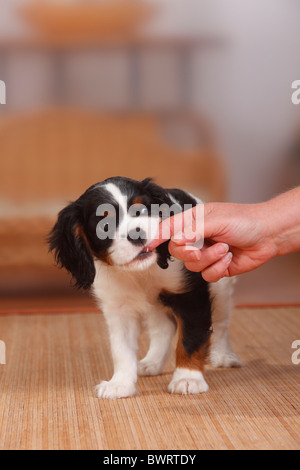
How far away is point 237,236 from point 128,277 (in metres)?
0.35

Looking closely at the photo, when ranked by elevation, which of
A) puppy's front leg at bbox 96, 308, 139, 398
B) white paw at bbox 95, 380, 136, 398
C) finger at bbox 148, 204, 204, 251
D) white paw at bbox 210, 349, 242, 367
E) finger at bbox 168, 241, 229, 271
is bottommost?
white paw at bbox 210, 349, 242, 367

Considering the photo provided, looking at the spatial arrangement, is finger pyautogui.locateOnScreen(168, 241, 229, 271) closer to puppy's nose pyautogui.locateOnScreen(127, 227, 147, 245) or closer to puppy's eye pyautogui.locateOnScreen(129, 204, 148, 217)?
puppy's nose pyautogui.locateOnScreen(127, 227, 147, 245)

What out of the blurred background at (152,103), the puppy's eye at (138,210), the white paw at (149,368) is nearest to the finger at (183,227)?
the puppy's eye at (138,210)

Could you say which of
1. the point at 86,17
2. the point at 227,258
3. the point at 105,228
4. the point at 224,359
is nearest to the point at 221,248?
the point at 227,258

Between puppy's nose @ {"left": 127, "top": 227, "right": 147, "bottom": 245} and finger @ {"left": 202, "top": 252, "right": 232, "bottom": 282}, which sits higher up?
puppy's nose @ {"left": 127, "top": 227, "right": 147, "bottom": 245}

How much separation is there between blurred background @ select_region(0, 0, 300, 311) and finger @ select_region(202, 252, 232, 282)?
1.88 m

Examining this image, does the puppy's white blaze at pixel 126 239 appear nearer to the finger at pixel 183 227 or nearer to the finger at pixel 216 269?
the finger at pixel 183 227

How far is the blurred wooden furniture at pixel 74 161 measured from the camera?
3.81m

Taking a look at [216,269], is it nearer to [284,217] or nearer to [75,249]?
[284,217]

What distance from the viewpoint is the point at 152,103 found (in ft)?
12.6

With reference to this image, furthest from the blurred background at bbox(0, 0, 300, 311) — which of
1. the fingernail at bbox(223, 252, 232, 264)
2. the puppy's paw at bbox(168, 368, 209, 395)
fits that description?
the fingernail at bbox(223, 252, 232, 264)

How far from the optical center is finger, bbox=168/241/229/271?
70.7 inches

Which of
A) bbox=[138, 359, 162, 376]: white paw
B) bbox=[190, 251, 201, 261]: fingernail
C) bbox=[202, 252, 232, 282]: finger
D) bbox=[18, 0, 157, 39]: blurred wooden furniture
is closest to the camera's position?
bbox=[190, 251, 201, 261]: fingernail
